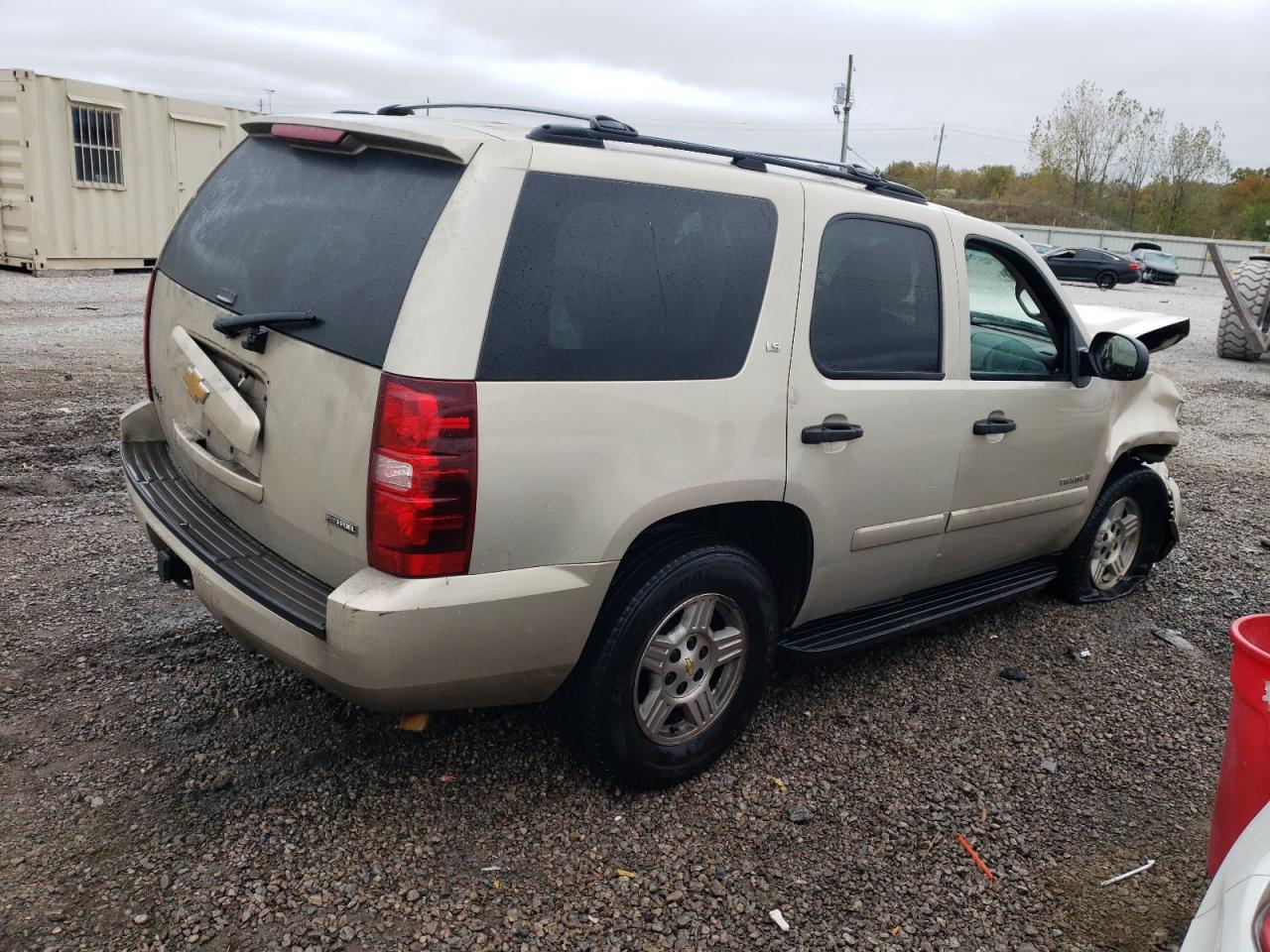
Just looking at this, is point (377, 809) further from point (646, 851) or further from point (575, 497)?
point (575, 497)

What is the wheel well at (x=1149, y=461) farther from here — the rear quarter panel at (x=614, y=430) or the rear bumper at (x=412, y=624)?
the rear bumper at (x=412, y=624)

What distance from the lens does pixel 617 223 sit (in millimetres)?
2754

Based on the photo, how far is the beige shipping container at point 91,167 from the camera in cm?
1466

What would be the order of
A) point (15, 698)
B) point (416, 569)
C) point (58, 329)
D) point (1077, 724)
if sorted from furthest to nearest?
point (58, 329), point (1077, 724), point (15, 698), point (416, 569)

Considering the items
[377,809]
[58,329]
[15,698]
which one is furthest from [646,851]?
[58,329]

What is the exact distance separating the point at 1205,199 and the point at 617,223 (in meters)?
68.1

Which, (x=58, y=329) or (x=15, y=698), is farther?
(x=58, y=329)

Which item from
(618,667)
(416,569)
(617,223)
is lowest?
(618,667)

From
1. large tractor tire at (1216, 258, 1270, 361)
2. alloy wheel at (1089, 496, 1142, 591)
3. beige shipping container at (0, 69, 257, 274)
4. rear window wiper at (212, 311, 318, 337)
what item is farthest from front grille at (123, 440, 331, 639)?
large tractor tire at (1216, 258, 1270, 361)

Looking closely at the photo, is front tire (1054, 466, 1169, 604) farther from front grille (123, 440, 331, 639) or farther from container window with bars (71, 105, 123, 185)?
container window with bars (71, 105, 123, 185)

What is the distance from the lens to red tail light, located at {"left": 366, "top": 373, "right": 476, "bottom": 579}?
2.38 metres

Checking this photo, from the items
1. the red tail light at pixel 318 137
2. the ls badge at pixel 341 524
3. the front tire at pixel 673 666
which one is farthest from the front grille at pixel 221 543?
the red tail light at pixel 318 137

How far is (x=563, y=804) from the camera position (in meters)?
3.05

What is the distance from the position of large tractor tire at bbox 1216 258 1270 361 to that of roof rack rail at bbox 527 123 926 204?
12.3 m
